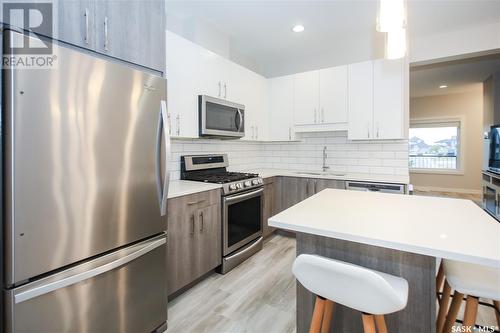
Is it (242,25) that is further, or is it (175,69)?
(242,25)

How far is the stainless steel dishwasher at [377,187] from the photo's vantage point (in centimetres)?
295

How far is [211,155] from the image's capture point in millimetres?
3307

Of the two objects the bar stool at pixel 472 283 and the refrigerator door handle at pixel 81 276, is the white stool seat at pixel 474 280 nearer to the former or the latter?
the bar stool at pixel 472 283

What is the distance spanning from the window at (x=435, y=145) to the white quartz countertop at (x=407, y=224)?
713 centimetres

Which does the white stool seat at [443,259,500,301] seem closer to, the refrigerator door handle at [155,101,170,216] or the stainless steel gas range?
the refrigerator door handle at [155,101,170,216]

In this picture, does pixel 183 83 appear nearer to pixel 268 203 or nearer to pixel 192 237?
pixel 192 237

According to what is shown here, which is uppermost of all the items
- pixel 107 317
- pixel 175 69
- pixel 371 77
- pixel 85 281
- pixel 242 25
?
pixel 242 25

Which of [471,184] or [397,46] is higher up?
[397,46]

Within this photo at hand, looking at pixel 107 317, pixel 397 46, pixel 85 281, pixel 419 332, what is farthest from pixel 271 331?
pixel 397 46

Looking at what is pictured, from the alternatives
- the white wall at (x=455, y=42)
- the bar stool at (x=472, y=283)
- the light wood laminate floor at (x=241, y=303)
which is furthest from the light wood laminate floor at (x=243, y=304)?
the white wall at (x=455, y=42)

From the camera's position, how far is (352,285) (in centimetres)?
101

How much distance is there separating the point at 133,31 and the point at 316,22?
2339 mm

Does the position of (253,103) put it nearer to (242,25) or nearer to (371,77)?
(242,25)

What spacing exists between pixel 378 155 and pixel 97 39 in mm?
3449
